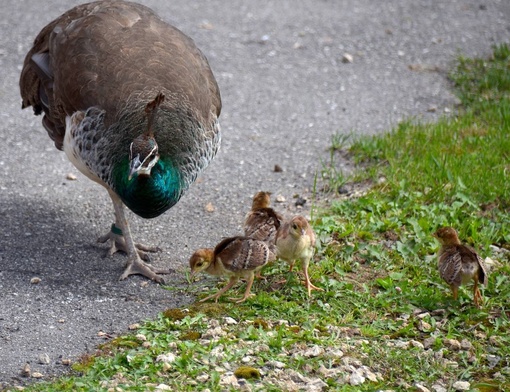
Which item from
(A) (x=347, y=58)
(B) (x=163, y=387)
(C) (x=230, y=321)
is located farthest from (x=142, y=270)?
(A) (x=347, y=58)

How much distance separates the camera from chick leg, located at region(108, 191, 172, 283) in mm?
6098

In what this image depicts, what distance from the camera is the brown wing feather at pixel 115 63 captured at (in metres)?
6.04

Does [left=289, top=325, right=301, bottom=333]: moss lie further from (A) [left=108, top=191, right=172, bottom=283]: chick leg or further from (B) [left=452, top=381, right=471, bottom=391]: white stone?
(A) [left=108, top=191, right=172, bottom=283]: chick leg

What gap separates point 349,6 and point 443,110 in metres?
3.15

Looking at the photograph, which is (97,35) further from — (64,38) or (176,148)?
(176,148)

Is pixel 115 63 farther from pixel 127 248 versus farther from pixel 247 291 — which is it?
pixel 247 291

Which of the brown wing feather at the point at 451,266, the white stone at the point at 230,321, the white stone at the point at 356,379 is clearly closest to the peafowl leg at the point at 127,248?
the white stone at the point at 230,321

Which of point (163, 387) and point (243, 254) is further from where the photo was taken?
point (243, 254)

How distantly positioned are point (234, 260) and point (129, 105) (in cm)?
133

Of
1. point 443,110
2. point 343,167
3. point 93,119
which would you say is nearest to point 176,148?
point 93,119

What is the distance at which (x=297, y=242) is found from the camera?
18.0 ft

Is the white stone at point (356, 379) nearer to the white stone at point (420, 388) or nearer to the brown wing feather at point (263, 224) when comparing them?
the white stone at point (420, 388)

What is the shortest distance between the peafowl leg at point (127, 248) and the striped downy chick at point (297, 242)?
98cm

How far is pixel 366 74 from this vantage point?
984 cm
